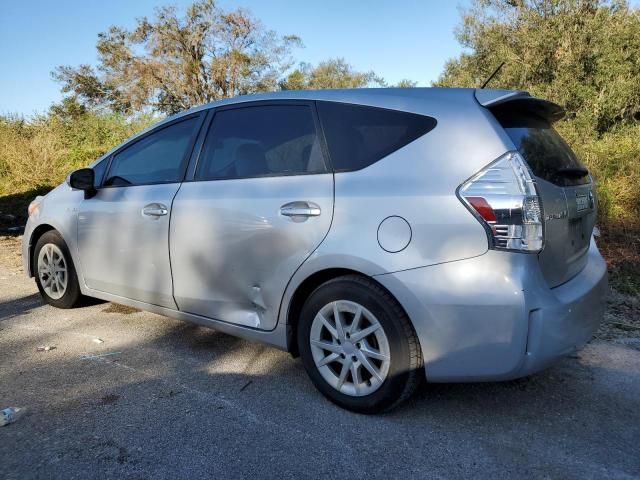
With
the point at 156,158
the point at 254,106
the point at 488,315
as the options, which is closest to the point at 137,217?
the point at 156,158

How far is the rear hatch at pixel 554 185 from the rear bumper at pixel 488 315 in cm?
16

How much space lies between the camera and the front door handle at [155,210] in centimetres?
364

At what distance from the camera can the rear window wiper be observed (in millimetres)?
2799

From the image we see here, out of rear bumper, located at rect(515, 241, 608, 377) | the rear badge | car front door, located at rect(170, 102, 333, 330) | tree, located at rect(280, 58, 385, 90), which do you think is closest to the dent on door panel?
car front door, located at rect(170, 102, 333, 330)

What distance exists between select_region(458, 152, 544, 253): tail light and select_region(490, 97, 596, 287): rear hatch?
0.23ft

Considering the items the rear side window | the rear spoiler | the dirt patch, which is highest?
the rear spoiler

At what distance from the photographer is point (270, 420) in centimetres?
287

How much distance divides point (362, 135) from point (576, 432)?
73.5 inches

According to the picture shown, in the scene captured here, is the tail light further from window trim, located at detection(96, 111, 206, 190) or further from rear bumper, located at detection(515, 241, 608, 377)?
window trim, located at detection(96, 111, 206, 190)

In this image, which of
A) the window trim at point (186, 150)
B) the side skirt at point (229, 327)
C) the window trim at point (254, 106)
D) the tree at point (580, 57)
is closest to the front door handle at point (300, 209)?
the window trim at point (254, 106)

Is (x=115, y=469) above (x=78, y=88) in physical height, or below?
below

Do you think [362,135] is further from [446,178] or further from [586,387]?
[586,387]

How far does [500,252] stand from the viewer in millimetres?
2434

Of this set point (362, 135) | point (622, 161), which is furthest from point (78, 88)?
point (362, 135)
